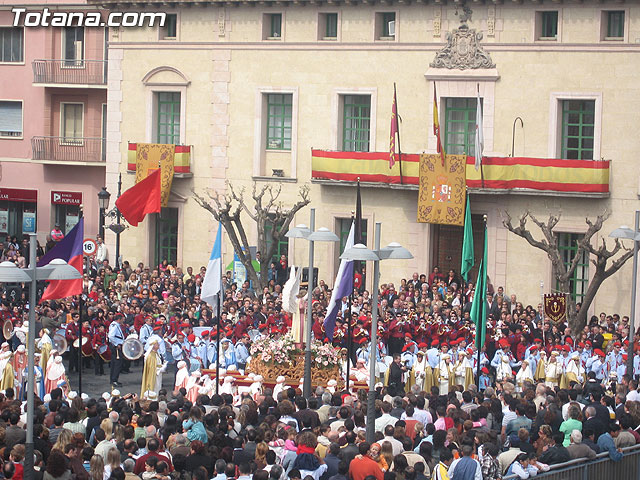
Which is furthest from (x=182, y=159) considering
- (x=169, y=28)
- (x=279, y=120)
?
(x=169, y=28)

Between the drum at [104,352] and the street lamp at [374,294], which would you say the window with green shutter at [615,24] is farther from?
the street lamp at [374,294]

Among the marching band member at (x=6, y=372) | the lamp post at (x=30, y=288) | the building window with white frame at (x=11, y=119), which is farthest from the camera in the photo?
the building window with white frame at (x=11, y=119)

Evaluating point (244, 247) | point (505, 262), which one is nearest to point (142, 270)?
point (244, 247)

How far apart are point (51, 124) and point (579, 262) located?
21720mm

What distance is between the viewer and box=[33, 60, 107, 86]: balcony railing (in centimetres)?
4709

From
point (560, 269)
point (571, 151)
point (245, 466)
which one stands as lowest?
point (245, 466)

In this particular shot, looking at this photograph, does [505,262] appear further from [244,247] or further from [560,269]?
[244,247]

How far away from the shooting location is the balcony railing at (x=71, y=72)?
47094mm

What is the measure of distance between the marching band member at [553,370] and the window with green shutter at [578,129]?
1180 cm

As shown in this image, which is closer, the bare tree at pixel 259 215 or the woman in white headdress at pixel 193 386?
the woman in white headdress at pixel 193 386

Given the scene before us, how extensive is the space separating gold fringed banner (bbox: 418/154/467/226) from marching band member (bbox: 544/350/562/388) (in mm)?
11321

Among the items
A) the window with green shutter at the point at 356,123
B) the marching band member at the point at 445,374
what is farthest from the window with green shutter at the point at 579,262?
the marching band member at the point at 445,374

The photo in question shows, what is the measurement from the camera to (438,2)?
38719mm

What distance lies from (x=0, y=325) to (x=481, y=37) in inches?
673
